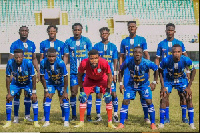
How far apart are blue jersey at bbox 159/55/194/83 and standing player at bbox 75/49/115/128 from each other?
3.79 feet

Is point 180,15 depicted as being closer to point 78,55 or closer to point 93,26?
point 93,26

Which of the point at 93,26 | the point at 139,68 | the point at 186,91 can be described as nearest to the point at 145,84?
the point at 139,68

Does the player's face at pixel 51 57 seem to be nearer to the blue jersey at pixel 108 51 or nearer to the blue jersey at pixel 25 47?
the blue jersey at pixel 25 47

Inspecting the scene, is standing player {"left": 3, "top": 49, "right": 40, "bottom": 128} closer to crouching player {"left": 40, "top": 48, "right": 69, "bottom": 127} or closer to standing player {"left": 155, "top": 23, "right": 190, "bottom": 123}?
crouching player {"left": 40, "top": 48, "right": 69, "bottom": 127}

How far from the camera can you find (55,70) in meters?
7.14

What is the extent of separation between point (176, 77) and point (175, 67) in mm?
226

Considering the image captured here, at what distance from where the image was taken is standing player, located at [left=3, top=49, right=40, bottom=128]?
6961 millimetres

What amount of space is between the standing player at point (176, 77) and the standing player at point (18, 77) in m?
2.60

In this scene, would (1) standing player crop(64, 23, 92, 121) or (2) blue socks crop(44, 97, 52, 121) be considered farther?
(1) standing player crop(64, 23, 92, 121)

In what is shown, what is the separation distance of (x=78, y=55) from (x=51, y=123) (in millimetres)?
1660

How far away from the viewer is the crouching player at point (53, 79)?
7070 millimetres

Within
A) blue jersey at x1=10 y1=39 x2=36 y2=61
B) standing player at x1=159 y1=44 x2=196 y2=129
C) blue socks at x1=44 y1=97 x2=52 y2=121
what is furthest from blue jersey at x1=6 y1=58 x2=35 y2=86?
standing player at x1=159 y1=44 x2=196 y2=129

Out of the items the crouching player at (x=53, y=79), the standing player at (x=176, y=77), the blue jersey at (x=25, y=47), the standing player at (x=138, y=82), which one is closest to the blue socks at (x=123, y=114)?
the standing player at (x=138, y=82)

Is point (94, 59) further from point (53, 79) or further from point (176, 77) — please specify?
point (176, 77)
